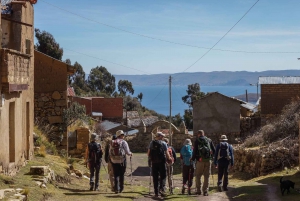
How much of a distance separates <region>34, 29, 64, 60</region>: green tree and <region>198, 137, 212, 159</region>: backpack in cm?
4595

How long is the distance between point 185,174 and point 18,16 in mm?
7423

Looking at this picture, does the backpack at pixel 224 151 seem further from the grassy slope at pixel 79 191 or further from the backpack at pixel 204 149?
the grassy slope at pixel 79 191

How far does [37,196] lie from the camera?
39.1ft

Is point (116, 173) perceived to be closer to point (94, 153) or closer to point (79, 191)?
point (94, 153)

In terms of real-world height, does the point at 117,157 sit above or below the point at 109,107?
below

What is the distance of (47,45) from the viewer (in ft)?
190

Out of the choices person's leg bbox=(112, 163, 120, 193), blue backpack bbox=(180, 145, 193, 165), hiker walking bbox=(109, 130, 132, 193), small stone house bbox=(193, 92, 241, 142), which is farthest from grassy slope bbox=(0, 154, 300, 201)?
small stone house bbox=(193, 92, 241, 142)

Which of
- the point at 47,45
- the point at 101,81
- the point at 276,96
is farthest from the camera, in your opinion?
the point at 101,81

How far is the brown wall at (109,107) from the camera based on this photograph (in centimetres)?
5934

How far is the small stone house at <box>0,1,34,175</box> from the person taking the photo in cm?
1261

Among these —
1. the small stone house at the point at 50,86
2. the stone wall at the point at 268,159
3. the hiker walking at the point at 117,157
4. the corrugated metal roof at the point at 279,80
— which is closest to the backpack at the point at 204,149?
the hiker walking at the point at 117,157

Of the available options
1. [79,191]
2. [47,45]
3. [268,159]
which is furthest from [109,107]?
[79,191]

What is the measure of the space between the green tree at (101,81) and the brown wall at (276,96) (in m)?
61.5

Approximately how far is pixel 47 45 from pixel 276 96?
107 ft
